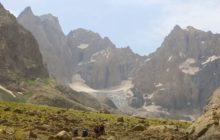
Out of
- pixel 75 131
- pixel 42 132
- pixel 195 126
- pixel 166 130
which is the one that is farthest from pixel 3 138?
pixel 166 130

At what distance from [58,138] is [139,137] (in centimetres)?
1616

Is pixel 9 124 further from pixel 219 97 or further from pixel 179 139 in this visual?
pixel 219 97

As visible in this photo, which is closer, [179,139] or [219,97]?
[179,139]

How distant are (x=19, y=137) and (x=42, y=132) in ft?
28.5

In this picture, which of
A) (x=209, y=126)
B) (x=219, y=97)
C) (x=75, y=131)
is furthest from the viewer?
(x=219, y=97)

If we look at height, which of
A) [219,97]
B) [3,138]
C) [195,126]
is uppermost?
[219,97]

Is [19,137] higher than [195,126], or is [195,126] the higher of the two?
[195,126]

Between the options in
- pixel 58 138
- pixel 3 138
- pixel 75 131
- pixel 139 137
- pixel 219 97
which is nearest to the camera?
pixel 3 138

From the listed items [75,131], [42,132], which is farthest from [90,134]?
[42,132]

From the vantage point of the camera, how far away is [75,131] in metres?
56.4

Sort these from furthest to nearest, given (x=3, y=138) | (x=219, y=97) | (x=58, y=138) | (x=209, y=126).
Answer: (x=219, y=97) → (x=209, y=126) → (x=58, y=138) → (x=3, y=138)

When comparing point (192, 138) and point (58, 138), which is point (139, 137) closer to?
point (192, 138)

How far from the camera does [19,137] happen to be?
45.1m

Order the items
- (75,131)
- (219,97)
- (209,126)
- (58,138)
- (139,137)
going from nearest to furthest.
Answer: (58,138) → (209,126) → (75,131) → (139,137) → (219,97)
